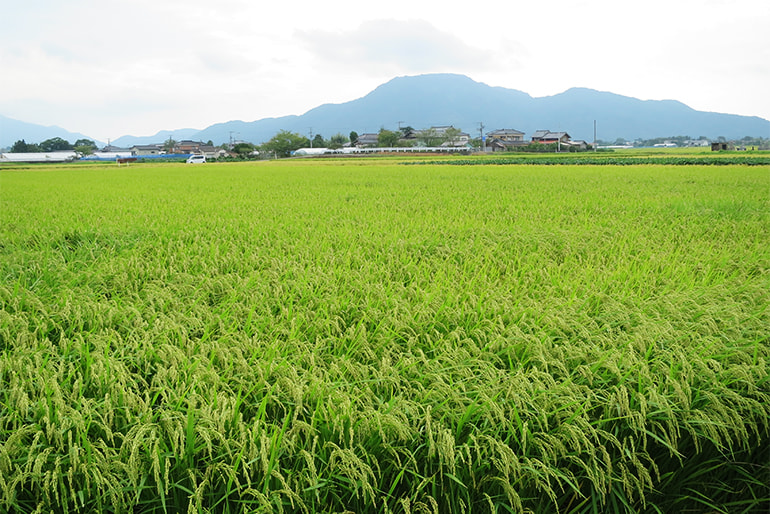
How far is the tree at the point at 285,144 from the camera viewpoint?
313 ft

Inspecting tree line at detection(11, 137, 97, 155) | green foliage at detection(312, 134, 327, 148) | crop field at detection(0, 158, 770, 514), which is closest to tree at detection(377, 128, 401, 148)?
green foliage at detection(312, 134, 327, 148)

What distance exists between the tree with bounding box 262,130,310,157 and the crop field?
9403cm

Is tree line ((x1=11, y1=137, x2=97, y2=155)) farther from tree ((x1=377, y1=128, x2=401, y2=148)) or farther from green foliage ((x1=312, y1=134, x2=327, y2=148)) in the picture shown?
tree ((x1=377, y1=128, x2=401, y2=148))

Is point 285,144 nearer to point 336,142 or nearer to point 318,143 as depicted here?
point 318,143

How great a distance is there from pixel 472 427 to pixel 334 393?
1.87 feet

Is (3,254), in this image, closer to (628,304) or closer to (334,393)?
(334,393)

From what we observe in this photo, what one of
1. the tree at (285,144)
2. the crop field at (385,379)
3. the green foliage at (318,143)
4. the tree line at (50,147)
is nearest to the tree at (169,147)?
the tree line at (50,147)

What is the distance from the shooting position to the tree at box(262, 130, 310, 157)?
9525 centimetres

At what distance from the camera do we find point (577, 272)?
4199 mm

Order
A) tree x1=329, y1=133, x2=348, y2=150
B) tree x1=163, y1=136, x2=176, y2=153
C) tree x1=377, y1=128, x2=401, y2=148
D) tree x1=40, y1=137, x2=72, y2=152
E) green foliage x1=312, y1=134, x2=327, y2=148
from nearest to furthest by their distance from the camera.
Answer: tree x1=377, y1=128, x2=401, y2=148, tree x1=40, y1=137, x2=72, y2=152, tree x1=329, y1=133, x2=348, y2=150, green foliage x1=312, y1=134, x2=327, y2=148, tree x1=163, y1=136, x2=176, y2=153

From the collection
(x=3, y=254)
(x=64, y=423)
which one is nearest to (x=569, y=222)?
(x=64, y=423)

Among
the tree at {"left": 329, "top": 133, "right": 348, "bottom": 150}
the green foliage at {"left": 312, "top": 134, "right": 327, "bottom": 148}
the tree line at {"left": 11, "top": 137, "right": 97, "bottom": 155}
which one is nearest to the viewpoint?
the tree line at {"left": 11, "top": 137, "right": 97, "bottom": 155}

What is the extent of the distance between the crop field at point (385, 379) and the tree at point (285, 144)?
94.0 meters

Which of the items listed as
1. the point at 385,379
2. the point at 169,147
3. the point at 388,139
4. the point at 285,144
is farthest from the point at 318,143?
the point at 385,379
